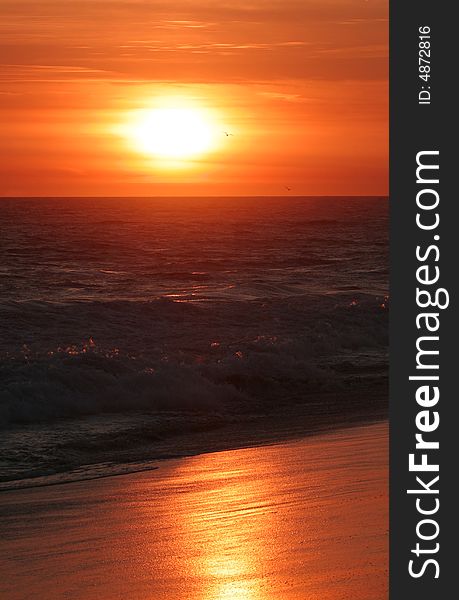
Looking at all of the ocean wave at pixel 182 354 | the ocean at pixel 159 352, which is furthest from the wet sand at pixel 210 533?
the ocean wave at pixel 182 354

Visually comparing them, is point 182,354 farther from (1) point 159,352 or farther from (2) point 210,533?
(2) point 210,533

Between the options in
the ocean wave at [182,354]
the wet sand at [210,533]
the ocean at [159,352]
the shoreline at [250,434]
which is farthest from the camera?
the ocean wave at [182,354]

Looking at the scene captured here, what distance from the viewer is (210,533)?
295 inches

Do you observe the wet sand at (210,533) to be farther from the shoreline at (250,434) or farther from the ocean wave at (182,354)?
the ocean wave at (182,354)

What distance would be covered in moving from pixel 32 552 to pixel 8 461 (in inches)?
151

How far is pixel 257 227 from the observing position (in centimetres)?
8306

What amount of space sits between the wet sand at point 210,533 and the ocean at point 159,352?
1.24 meters

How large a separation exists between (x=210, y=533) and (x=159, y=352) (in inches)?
499

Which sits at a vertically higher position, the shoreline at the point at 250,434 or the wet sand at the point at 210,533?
the shoreline at the point at 250,434

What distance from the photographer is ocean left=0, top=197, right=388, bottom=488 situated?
1283 centimetres

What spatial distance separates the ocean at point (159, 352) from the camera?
12834 mm

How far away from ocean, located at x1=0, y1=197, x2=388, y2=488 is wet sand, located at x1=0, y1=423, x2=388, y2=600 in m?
1.24

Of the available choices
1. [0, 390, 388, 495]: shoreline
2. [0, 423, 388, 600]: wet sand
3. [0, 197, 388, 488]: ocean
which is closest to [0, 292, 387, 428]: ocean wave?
[0, 197, 388, 488]: ocean

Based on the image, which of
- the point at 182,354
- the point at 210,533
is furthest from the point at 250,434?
the point at 182,354
